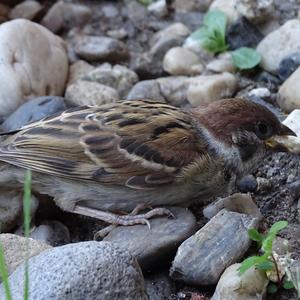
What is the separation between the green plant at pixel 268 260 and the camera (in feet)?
8.60

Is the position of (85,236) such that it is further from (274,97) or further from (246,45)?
(246,45)

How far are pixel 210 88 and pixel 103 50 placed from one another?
2.60 feet

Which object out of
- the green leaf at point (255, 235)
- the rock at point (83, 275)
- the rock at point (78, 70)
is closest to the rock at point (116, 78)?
the rock at point (78, 70)

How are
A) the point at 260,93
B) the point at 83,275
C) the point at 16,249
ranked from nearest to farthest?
the point at 83,275 < the point at 16,249 < the point at 260,93

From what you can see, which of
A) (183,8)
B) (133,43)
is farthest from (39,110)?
(183,8)

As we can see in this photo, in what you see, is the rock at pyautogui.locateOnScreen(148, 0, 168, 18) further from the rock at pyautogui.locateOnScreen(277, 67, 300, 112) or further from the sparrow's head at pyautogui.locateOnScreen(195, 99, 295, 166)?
the sparrow's head at pyautogui.locateOnScreen(195, 99, 295, 166)

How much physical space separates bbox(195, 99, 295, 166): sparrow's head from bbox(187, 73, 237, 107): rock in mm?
746

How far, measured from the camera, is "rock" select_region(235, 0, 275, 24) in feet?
15.1

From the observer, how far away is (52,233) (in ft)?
11.2

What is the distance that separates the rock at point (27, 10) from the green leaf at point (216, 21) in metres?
1.06

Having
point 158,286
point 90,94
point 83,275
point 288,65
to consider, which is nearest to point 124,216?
point 158,286

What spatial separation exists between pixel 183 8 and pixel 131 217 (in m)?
2.23

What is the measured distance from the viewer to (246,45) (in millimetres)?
4641

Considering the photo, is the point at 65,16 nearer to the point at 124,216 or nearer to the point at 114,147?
the point at 114,147
